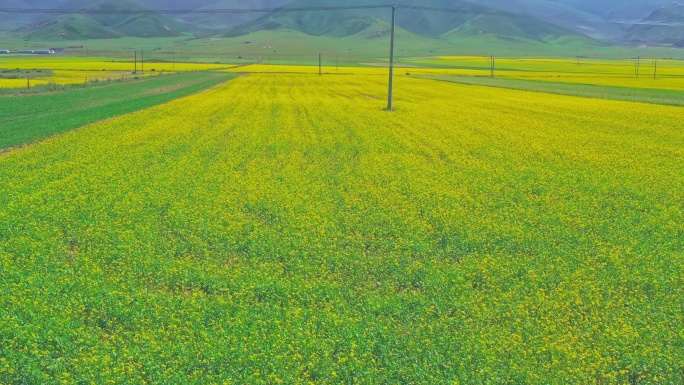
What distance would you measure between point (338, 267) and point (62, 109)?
37072 millimetres

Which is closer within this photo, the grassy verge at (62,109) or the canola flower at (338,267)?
the canola flower at (338,267)

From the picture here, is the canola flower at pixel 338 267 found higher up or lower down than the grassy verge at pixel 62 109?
lower down

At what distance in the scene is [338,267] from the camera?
11680mm

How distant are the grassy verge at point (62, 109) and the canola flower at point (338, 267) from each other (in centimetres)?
554

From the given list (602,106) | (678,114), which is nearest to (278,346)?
(678,114)

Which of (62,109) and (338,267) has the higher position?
(62,109)

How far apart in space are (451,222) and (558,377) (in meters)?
6.96

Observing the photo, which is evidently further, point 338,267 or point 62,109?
point 62,109

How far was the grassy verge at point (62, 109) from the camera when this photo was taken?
30.3m

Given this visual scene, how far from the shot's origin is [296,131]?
31844mm

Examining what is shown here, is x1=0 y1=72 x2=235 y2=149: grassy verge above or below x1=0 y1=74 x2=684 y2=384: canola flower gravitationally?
above

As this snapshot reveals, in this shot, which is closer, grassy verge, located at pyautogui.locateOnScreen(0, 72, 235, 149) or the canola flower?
the canola flower

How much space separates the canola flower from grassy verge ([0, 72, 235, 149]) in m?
5.54

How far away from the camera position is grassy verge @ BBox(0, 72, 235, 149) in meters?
30.3
